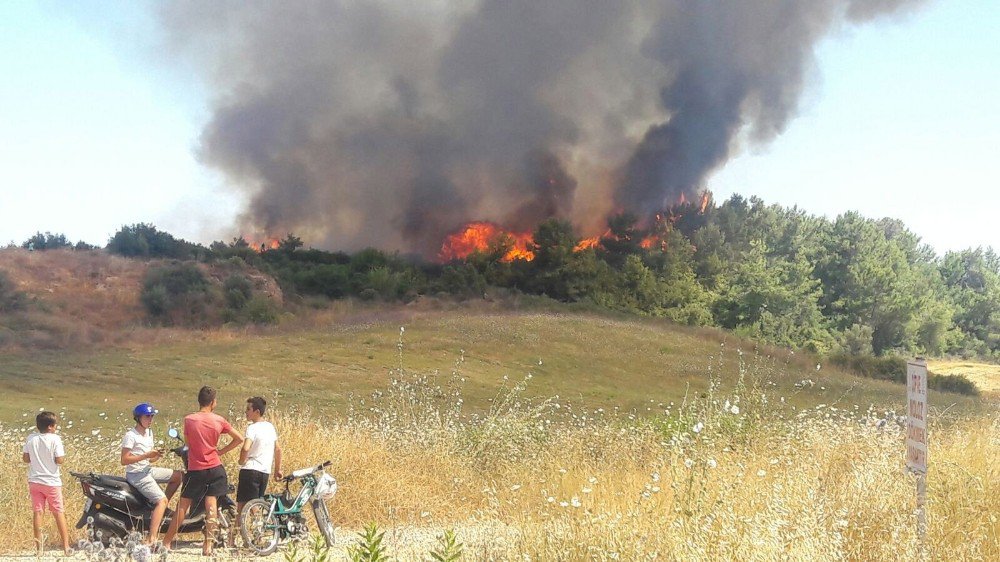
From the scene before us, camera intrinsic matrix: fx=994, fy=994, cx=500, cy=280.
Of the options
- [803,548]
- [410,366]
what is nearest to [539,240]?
[410,366]

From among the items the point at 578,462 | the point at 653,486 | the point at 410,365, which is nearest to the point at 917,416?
the point at 653,486

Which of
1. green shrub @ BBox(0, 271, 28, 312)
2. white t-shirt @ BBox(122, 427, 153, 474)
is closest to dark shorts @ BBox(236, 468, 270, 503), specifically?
white t-shirt @ BBox(122, 427, 153, 474)

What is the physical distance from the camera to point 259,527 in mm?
10320

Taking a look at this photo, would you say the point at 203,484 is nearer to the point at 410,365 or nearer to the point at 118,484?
the point at 118,484

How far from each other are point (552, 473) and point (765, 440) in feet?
9.26

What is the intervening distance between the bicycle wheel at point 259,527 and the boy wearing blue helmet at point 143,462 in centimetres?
95

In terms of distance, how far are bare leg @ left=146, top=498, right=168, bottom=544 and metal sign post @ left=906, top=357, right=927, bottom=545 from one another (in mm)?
7509

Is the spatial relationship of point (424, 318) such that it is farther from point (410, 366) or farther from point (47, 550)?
point (47, 550)

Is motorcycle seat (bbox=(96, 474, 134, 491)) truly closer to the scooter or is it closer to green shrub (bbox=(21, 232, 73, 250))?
the scooter

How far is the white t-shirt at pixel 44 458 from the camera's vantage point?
35.1 ft

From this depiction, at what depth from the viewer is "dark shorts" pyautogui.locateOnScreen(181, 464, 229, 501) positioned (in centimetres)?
1068

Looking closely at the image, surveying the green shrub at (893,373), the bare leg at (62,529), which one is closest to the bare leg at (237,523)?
the bare leg at (62,529)

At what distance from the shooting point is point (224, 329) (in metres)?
47.9

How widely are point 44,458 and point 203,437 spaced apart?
1.77 m
